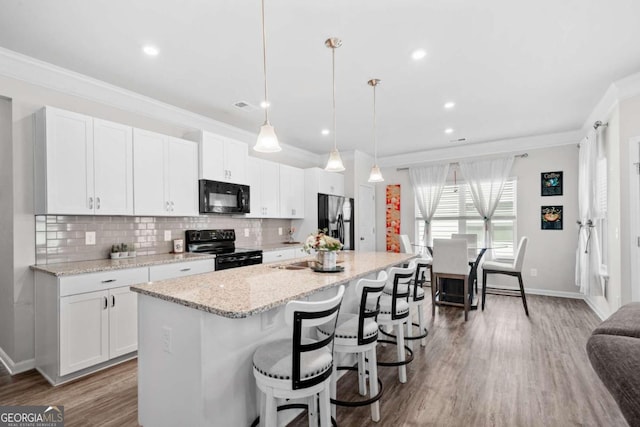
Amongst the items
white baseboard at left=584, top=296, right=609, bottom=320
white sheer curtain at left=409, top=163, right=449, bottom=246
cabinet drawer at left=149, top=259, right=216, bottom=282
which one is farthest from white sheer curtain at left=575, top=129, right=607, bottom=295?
cabinet drawer at left=149, top=259, right=216, bottom=282

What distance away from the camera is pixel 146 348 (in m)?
1.81

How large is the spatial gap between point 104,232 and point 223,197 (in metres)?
1.36

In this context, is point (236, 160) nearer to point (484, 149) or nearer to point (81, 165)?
point (81, 165)

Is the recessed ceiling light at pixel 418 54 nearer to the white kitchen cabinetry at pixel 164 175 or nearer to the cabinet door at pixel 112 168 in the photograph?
the white kitchen cabinetry at pixel 164 175

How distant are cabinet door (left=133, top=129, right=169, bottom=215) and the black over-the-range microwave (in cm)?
47

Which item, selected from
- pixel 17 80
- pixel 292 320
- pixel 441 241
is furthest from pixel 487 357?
pixel 17 80

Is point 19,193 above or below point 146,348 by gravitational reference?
above

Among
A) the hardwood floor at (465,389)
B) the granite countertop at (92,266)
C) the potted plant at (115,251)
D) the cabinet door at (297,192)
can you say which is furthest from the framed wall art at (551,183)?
the potted plant at (115,251)

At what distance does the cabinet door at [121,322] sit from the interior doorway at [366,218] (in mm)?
4074

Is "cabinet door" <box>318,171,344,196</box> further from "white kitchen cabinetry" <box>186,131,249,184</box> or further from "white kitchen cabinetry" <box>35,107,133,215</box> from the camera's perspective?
"white kitchen cabinetry" <box>35,107,133,215</box>

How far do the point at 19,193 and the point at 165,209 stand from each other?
3.92 ft

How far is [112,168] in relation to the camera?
10.1 ft

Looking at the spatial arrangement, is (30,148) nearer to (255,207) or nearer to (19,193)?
(19,193)

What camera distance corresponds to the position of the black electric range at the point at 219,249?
3.81 metres
